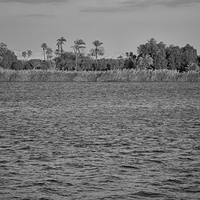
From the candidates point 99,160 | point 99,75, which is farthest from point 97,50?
→ point 99,160

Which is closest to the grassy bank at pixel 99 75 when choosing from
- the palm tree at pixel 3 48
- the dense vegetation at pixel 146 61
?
the dense vegetation at pixel 146 61

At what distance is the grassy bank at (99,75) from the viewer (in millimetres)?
77750

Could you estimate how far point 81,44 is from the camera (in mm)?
146875

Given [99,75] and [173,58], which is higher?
[173,58]

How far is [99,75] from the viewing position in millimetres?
80250

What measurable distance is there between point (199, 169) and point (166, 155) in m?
1.95

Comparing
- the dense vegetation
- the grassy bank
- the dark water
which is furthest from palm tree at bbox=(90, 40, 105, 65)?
the dark water

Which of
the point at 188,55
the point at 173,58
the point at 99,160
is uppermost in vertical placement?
the point at 188,55

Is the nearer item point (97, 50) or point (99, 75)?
point (99, 75)

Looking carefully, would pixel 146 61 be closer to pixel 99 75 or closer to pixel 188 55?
pixel 188 55

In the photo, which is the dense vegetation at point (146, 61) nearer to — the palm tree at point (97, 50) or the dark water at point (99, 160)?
the palm tree at point (97, 50)

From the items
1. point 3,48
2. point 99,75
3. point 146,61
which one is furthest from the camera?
point 3,48

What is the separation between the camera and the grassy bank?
255 feet

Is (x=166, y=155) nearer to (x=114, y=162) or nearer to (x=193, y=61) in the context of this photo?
(x=114, y=162)
